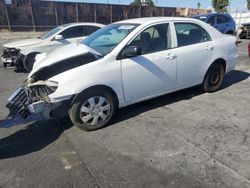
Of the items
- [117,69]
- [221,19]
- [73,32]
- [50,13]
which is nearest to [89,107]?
[117,69]

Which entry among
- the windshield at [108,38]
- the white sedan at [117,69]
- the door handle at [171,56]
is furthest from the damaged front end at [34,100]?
the door handle at [171,56]

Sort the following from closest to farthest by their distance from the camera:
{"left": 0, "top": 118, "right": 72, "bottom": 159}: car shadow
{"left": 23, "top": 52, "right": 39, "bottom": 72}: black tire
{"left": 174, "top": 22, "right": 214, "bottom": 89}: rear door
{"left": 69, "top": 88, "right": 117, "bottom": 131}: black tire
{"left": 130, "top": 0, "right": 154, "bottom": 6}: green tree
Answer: {"left": 0, "top": 118, "right": 72, "bottom": 159}: car shadow, {"left": 69, "top": 88, "right": 117, "bottom": 131}: black tire, {"left": 174, "top": 22, "right": 214, "bottom": 89}: rear door, {"left": 23, "top": 52, "right": 39, "bottom": 72}: black tire, {"left": 130, "top": 0, "right": 154, "bottom": 6}: green tree

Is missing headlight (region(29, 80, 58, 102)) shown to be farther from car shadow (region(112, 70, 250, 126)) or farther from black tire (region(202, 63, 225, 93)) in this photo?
black tire (region(202, 63, 225, 93))

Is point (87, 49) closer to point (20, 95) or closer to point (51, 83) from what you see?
point (51, 83)

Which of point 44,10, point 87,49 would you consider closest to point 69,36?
point 87,49

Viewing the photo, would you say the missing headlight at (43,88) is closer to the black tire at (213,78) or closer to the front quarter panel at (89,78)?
the front quarter panel at (89,78)

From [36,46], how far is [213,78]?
19.2ft

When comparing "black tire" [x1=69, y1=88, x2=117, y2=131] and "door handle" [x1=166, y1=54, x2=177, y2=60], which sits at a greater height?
"door handle" [x1=166, y1=54, x2=177, y2=60]

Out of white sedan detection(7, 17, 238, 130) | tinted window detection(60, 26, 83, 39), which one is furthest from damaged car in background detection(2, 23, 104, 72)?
white sedan detection(7, 17, 238, 130)

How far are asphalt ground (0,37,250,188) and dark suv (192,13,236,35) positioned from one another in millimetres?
8432

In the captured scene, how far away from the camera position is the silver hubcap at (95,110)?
407 cm

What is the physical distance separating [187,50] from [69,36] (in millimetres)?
5613

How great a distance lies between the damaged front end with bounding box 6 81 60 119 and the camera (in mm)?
3826

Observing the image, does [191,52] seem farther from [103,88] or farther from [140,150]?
[140,150]
